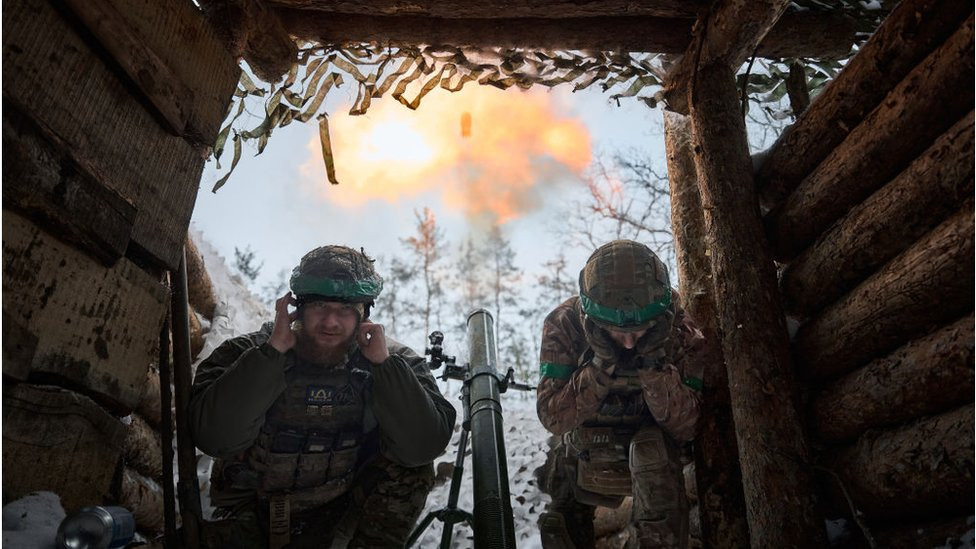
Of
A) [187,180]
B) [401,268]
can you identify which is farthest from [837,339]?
[401,268]

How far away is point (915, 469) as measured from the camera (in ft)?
7.31

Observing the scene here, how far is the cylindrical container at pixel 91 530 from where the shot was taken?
153 cm

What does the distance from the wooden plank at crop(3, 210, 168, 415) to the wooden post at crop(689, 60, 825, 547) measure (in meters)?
2.66

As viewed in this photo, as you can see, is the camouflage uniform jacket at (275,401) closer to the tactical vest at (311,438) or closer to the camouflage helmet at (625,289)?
the tactical vest at (311,438)

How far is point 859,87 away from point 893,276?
1001mm

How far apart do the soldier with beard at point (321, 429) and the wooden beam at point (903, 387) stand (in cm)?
211

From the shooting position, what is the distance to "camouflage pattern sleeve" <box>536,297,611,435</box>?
3.43 meters

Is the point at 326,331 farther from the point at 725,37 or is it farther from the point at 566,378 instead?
the point at 725,37

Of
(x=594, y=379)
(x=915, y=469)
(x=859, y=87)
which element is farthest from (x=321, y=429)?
(x=859, y=87)

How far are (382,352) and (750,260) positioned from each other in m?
2.13

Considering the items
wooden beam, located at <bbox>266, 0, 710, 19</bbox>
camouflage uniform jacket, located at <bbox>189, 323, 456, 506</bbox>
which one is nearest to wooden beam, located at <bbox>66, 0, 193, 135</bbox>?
wooden beam, located at <bbox>266, 0, 710, 19</bbox>

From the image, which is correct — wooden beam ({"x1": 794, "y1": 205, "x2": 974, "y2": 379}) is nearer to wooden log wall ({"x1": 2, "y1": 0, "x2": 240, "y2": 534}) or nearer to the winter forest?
the winter forest

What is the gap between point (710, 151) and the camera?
3.26 metres

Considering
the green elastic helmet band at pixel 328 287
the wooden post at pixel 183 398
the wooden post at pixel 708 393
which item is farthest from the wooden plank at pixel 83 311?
the wooden post at pixel 708 393
